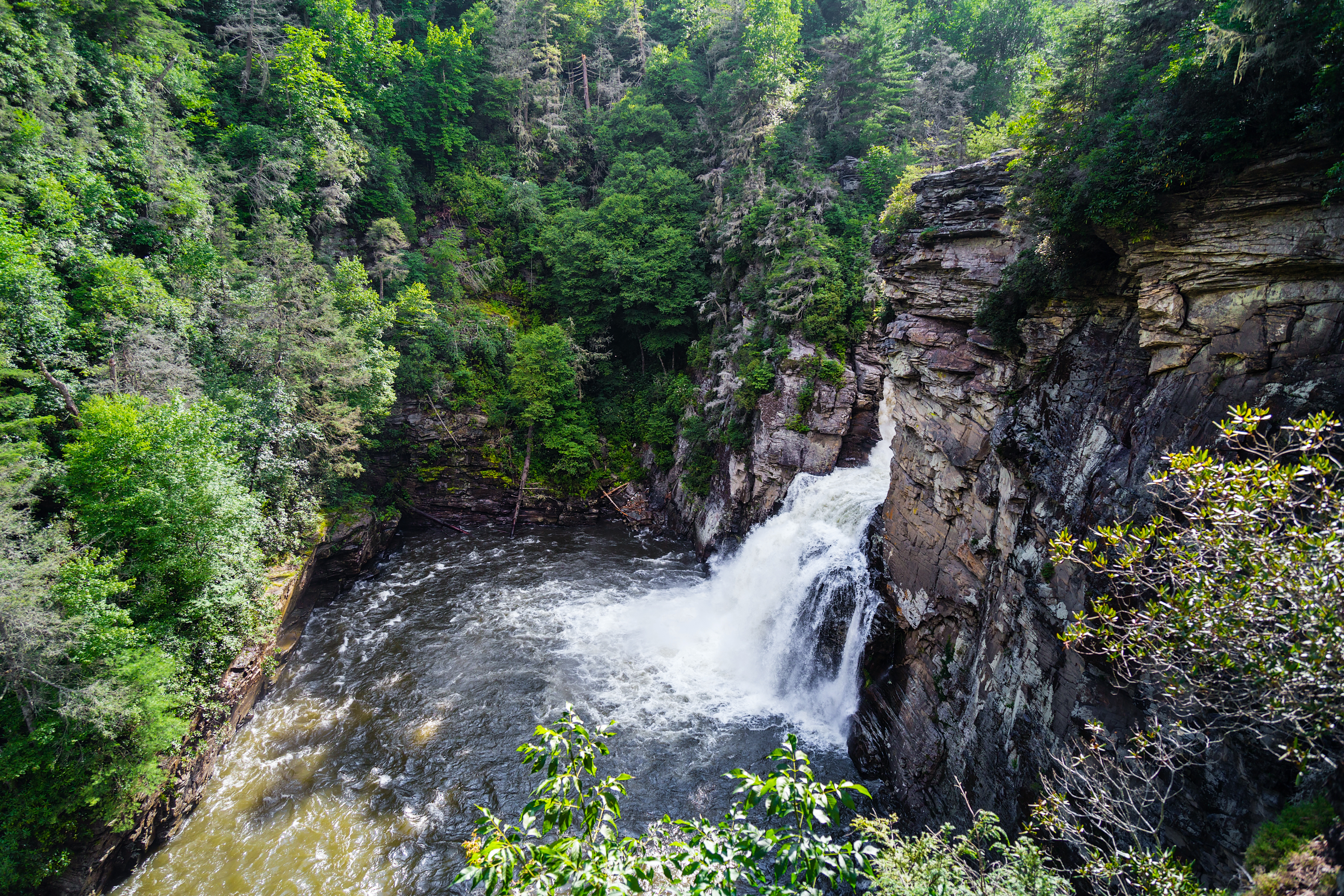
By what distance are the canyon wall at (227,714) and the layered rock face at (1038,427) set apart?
1366 cm

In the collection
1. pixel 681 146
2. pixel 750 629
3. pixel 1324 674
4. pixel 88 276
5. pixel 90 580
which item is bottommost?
pixel 750 629

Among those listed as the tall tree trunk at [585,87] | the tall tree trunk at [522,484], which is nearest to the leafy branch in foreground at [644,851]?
the tall tree trunk at [522,484]

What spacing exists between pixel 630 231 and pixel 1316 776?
84.2ft

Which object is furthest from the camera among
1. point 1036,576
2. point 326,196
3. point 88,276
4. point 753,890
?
point 326,196

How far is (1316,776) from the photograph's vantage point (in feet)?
15.1

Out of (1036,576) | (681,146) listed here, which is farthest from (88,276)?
(681,146)

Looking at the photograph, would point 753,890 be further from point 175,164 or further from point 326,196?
point 326,196

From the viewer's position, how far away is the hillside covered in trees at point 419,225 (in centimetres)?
802

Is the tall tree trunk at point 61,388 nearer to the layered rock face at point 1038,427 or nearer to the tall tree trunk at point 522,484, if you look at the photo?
the tall tree trunk at point 522,484

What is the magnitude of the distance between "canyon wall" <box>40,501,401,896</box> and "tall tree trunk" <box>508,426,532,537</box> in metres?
5.59

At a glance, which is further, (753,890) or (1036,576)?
(753,890)

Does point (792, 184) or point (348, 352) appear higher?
point (792, 184)

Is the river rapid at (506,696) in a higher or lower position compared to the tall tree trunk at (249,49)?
lower

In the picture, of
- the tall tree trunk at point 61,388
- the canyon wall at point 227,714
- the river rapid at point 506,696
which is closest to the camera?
the canyon wall at point 227,714
